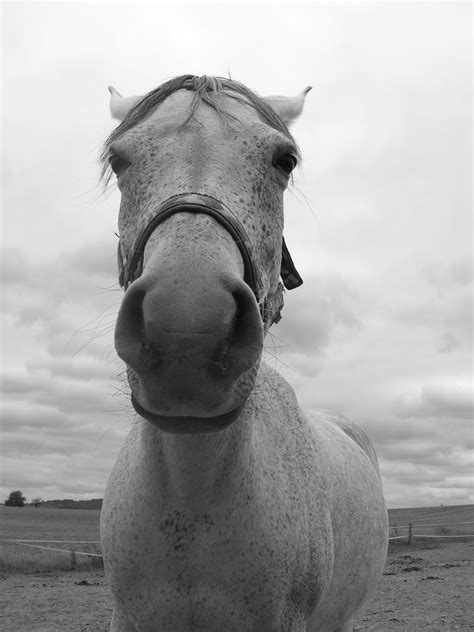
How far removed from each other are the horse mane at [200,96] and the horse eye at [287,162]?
0.15 meters

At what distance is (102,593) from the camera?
12836 mm

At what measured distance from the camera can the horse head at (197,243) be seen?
1.75m

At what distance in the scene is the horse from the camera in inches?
70.2

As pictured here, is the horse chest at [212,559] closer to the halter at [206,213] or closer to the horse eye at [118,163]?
the halter at [206,213]

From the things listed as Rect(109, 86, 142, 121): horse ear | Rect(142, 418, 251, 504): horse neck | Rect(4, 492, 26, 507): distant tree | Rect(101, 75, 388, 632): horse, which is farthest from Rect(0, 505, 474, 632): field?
Rect(4, 492, 26, 507): distant tree

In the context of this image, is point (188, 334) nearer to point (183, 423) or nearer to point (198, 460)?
point (183, 423)

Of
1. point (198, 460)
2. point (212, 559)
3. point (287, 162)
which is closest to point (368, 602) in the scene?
point (212, 559)

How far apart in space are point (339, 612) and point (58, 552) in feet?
54.1

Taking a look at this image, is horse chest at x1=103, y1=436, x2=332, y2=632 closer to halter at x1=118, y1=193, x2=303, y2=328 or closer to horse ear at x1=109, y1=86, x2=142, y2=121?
halter at x1=118, y1=193, x2=303, y2=328

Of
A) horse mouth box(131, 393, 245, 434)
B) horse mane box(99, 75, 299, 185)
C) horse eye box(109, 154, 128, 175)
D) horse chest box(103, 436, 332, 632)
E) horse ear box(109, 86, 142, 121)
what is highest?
horse ear box(109, 86, 142, 121)

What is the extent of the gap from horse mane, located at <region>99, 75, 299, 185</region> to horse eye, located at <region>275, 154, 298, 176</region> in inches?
6.0

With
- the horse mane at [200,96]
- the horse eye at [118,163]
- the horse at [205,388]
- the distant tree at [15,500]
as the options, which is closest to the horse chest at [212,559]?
the horse at [205,388]

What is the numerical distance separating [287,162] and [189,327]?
4.24ft

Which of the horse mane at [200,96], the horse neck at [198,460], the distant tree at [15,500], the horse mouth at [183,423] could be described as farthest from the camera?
the distant tree at [15,500]
